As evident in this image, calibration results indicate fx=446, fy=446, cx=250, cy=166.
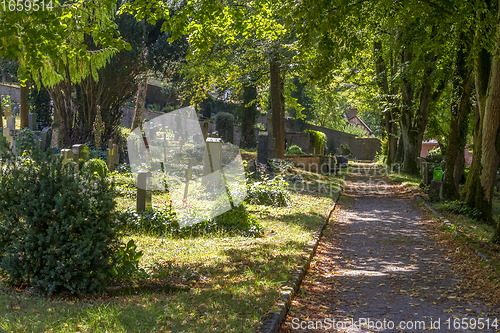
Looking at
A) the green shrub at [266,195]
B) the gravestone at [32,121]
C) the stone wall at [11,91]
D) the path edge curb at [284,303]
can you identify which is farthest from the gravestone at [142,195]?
the stone wall at [11,91]

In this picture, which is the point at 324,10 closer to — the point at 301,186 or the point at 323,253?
the point at 323,253

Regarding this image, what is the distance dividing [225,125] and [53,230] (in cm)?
2820

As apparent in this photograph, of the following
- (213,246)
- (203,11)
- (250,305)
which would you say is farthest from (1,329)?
(203,11)

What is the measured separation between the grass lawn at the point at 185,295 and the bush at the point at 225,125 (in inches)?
959

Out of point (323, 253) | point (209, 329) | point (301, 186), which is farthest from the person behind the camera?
point (301, 186)

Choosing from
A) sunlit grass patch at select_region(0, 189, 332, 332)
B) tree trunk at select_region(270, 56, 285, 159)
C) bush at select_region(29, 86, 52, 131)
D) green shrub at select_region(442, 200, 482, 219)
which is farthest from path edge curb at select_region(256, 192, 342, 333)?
bush at select_region(29, 86, 52, 131)

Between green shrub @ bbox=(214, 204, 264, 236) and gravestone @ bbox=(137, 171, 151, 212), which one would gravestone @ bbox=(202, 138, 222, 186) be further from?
green shrub @ bbox=(214, 204, 264, 236)

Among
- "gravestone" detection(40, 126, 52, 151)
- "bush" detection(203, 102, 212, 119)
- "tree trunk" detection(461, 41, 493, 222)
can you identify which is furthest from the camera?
"bush" detection(203, 102, 212, 119)

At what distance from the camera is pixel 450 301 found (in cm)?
562

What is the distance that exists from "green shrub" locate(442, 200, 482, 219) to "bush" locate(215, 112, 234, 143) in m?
21.7

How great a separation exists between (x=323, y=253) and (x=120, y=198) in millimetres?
6385

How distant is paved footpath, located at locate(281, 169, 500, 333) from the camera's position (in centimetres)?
493

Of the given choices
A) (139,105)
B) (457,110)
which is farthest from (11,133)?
(457,110)

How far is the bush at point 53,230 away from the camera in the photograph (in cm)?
495
